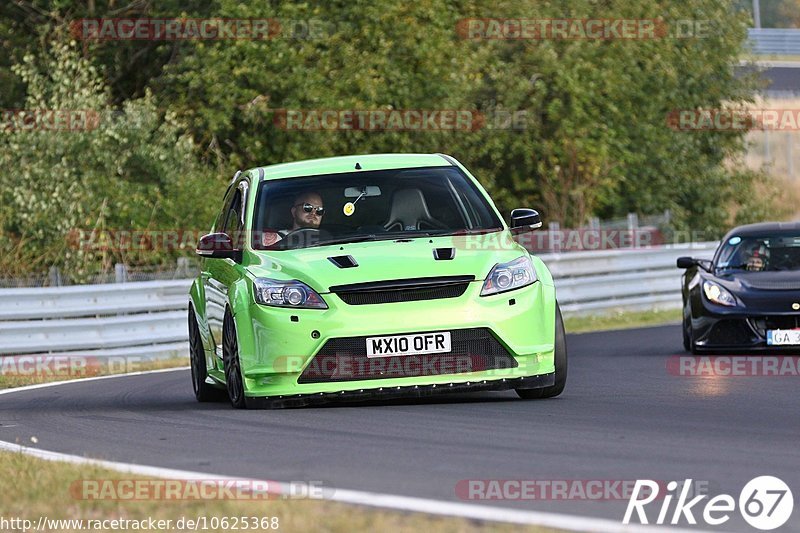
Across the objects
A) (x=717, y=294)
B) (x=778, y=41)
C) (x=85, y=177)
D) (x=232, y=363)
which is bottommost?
(x=717, y=294)

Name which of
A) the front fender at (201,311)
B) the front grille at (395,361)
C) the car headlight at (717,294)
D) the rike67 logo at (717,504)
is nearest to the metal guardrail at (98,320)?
the front fender at (201,311)

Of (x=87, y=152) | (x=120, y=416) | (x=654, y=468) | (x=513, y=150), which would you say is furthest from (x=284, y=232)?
(x=513, y=150)

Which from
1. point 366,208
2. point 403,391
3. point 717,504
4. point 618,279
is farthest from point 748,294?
point 618,279

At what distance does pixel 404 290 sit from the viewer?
33.8 ft

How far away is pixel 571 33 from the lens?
111ft

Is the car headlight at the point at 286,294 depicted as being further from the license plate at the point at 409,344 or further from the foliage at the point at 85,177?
the foliage at the point at 85,177

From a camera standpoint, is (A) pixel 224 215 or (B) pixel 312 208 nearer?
(B) pixel 312 208

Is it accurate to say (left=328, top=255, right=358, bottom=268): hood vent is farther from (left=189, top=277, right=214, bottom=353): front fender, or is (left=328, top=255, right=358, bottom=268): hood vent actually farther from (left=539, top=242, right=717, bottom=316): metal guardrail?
(left=539, top=242, right=717, bottom=316): metal guardrail

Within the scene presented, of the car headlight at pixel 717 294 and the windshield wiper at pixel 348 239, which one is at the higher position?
the windshield wiper at pixel 348 239

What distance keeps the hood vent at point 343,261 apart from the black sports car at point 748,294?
6.04m

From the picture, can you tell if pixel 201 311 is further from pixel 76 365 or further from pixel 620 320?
pixel 620 320

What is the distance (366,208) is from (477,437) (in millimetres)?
3154

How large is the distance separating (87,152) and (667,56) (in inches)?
574

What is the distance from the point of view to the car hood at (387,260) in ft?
33.9
